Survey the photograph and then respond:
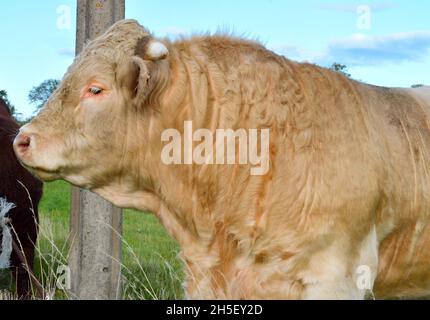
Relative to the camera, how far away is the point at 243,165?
190 inches

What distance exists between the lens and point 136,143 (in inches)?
196

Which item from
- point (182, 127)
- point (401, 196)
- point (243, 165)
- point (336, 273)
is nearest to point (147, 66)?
point (182, 127)

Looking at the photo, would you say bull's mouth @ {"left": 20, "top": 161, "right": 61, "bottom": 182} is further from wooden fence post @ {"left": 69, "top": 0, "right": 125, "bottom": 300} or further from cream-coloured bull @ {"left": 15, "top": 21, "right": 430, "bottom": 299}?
wooden fence post @ {"left": 69, "top": 0, "right": 125, "bottom": 300}

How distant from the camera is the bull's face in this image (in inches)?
193

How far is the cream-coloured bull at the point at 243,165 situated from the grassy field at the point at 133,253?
1056 mm

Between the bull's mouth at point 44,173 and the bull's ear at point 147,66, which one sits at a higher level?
the bull's ear at point 147,66

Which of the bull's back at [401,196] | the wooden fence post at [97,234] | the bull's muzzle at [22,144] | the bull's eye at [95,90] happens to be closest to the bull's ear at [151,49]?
the bull's eye at [95,90]

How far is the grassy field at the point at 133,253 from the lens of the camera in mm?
7125

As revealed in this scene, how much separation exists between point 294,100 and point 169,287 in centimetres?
347

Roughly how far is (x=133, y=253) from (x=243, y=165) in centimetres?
152

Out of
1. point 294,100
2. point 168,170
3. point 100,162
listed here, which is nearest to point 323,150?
point 294,100

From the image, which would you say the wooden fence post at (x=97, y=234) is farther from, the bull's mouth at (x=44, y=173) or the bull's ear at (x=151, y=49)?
the bull's ear at (x=151, y=49)

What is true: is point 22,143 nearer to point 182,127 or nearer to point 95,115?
point 95,115

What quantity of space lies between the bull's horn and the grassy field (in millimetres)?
1682
